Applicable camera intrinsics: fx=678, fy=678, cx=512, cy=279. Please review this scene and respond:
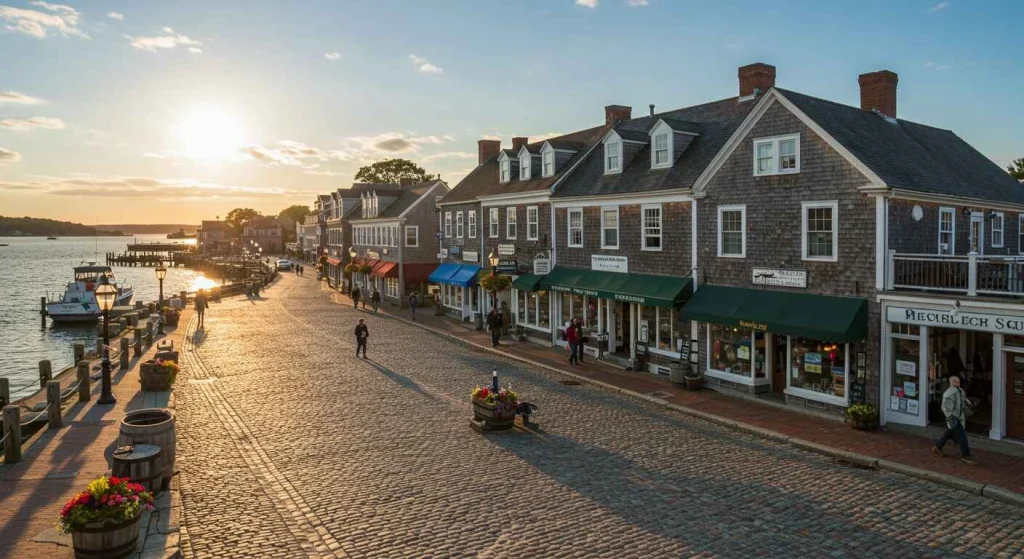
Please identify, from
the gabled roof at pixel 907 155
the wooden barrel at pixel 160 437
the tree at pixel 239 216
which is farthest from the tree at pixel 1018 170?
the tree at pixel 239 216

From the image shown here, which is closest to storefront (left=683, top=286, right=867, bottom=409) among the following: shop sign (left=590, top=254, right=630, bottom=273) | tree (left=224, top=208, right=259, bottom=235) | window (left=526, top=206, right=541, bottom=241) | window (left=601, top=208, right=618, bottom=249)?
shop sign (left=590, top=254, right=630, bottom=273)

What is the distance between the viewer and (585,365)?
2556 centimetres

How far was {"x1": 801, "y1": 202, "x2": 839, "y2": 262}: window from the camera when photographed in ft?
58.4

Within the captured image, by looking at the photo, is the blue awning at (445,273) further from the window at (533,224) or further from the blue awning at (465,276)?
the window at (533,224)

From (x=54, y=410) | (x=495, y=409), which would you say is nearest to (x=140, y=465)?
(x=54, y=410)

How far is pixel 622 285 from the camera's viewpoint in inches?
980

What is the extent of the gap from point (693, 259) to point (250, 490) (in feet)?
50.2

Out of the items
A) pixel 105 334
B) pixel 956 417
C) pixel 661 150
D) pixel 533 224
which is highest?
pixel 661 150

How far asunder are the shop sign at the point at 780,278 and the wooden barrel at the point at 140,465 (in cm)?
1585

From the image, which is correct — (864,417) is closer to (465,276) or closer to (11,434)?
(11,434)

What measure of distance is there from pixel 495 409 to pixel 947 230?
45.4 ft

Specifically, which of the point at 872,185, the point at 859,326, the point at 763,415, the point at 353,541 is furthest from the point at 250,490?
the point at 872,185

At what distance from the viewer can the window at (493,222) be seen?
35531 millimetres

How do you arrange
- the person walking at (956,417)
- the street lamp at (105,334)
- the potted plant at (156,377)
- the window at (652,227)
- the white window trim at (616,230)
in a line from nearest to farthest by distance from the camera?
the person walking at (956,417)
the street lamp at (105,334)
the potted plant at (156,377)
the window at (652,227)
the white window trim at (616,230)
